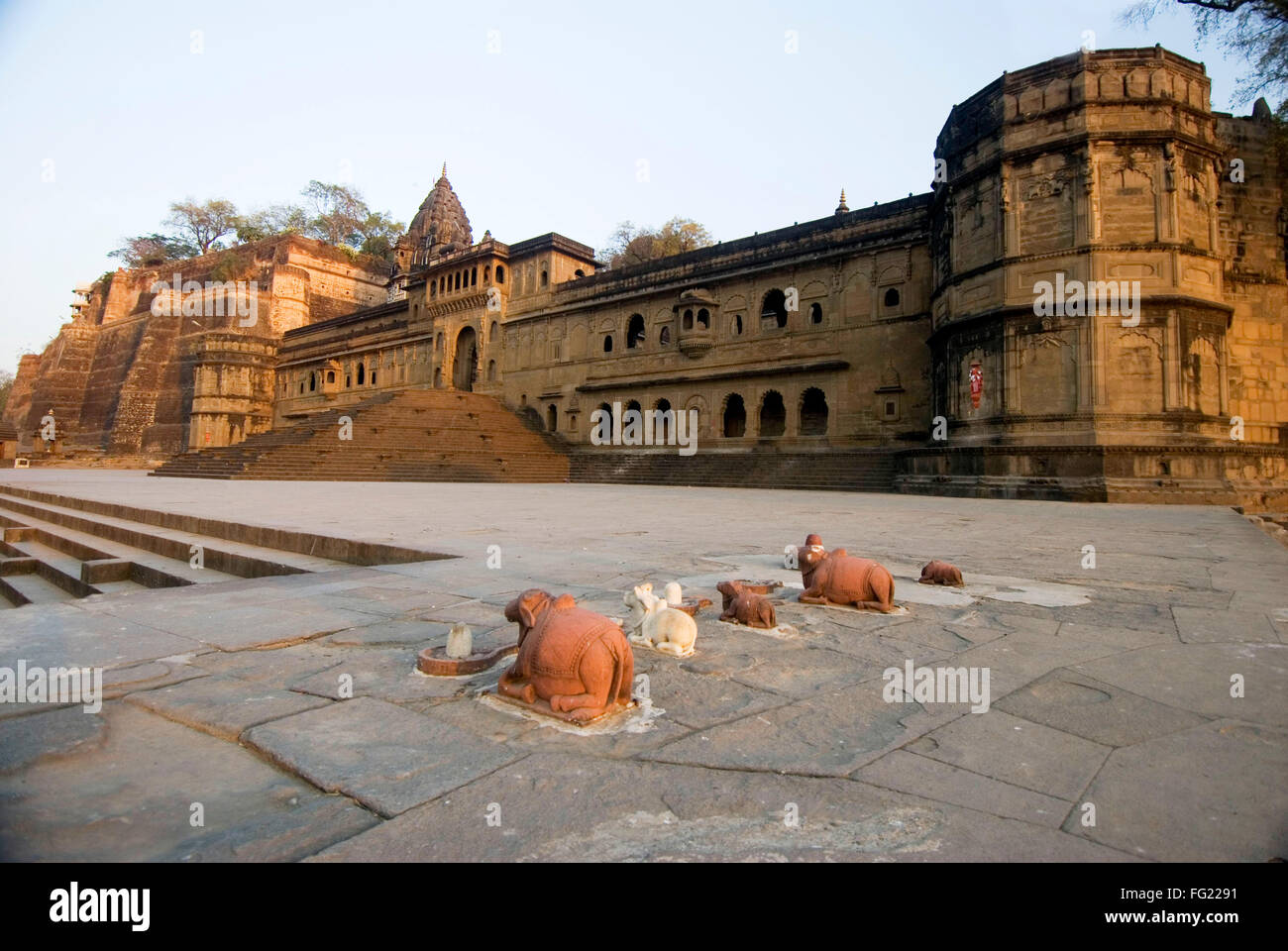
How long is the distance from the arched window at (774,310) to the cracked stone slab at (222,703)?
80.1 feet

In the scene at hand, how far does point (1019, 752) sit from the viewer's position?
183 centimetres

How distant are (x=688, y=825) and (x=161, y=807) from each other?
1.13 m

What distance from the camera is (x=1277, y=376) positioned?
1692 cm

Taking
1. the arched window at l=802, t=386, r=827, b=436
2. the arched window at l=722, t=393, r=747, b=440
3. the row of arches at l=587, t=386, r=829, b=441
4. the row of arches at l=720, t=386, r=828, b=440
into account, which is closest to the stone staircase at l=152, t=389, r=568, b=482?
the row of arches at l=587, t=386, r=829, b=441

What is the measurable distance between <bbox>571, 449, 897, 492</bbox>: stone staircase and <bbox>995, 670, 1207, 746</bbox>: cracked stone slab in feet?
55.1

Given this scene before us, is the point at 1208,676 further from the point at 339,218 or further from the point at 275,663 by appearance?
the point at 339,218

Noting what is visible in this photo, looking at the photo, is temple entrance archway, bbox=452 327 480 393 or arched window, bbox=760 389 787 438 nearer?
arched window, bbox=760 389 787 438

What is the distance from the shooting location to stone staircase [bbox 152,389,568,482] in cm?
2175

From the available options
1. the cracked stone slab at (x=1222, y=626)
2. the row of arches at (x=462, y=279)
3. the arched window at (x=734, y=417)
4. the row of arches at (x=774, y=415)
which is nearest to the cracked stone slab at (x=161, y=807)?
the cracked stone slab at (x=1222, y=626)

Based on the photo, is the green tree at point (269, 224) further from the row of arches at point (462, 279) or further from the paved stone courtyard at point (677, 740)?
the paved stone courtyard at point (677, 740)

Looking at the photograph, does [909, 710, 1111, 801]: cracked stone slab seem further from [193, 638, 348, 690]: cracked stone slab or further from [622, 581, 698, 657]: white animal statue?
[193, 638, 348, 690]: cracked stone slab
